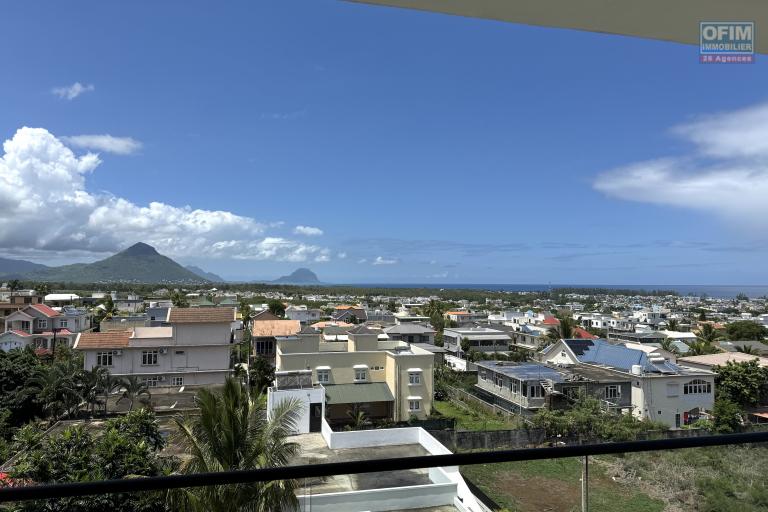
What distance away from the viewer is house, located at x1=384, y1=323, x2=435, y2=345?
70.4 ft

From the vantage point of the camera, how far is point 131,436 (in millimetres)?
6719

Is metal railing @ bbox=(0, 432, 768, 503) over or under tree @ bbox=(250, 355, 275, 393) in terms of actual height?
over

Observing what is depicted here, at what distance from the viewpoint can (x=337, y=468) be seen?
2.67ft

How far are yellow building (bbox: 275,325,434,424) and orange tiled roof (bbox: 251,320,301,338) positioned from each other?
20.5 ft

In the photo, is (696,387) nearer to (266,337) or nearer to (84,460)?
(84,460)

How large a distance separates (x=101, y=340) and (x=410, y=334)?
12373 mm

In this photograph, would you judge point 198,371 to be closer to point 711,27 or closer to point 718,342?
point 711,27

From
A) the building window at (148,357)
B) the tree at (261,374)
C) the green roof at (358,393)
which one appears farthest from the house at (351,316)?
the green roof at (358,393)

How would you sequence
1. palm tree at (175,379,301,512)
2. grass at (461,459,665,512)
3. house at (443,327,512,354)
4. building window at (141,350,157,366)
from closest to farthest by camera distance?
grass at (461,459,665,512)
palm tree at (175,379,301,512)
building window at (141,350,157,366)
house at (443,327,512,354)

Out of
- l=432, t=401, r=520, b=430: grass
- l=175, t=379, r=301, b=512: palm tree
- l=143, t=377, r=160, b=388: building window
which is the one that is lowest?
l=432, t=401, r=520, b=430: grass

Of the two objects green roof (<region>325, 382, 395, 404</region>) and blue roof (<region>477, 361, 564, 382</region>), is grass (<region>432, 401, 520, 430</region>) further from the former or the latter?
green roof (<region>325, 382, 395, 404</region>)

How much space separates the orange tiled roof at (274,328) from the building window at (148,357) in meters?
4.39

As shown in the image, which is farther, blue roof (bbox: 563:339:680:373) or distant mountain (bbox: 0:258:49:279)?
distant mountain (bbox: 0:258:49:279)

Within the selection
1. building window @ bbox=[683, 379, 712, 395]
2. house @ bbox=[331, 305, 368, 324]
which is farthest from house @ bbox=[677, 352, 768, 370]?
house @ bbox=[331, 305, 368, 324]
